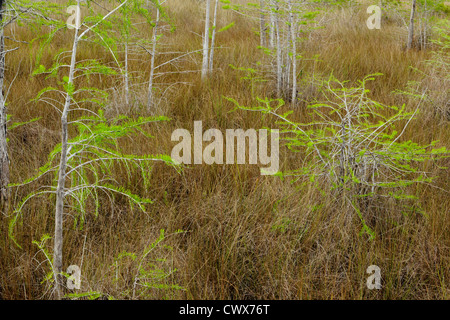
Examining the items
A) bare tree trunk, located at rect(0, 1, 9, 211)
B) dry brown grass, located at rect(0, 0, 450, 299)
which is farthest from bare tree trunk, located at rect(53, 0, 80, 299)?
bare tree trunk, located at rect(0, 1, 9, 211)

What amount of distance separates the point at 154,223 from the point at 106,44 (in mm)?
1314

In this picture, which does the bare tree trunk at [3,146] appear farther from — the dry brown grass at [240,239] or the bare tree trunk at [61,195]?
the bare tree trunk at [61,195]

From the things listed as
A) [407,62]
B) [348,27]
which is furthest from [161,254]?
[348,27]

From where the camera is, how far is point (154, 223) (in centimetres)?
252

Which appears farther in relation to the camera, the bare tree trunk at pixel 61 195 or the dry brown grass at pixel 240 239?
the dry brown grass at pixel 240 239

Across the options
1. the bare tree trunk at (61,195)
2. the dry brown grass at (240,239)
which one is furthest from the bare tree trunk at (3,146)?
the bare tree trunk at (61,195)

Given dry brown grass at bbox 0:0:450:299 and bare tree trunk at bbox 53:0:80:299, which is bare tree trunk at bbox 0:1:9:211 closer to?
dry brown grass at bbox 0:0:450:299

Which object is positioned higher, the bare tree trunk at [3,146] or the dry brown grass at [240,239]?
the bare tree trunk at [3,146]

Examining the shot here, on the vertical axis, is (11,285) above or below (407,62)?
below

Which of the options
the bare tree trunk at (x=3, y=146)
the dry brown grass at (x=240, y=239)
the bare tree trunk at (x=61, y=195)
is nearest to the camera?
the bare tree trunk at (x=61, y=195)
